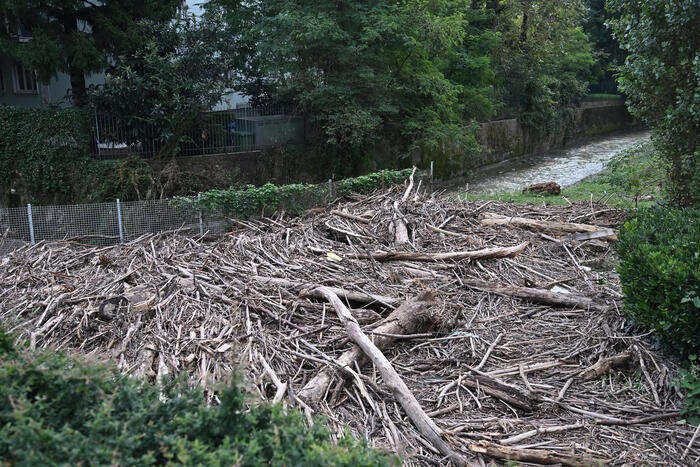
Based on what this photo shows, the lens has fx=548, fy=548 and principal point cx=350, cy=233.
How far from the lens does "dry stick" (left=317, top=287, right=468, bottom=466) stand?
16.3 feet

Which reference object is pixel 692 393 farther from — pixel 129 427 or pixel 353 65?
pixel 353 65

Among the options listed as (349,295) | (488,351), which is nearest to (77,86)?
(349,295)

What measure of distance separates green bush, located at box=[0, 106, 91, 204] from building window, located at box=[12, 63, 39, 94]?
7888 millimetres

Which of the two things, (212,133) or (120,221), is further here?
(212,133)

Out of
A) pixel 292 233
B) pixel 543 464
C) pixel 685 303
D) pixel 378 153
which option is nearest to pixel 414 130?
pixel 378 153

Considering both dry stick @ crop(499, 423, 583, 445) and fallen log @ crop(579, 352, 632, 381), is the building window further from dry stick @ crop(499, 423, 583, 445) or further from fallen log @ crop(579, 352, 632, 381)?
dry stick @ crop(499, 423, 583, 445)

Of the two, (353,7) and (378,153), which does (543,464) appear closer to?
(353,7)

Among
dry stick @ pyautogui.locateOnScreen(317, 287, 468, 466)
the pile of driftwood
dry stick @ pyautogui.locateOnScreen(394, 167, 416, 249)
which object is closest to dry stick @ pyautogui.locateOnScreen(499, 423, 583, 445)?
the pile of driftwood

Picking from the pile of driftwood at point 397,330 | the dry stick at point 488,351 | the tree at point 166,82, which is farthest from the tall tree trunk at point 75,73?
the dry stick at point 488,351

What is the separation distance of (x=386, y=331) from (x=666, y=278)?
10.3ft

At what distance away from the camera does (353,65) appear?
1844 centimetres

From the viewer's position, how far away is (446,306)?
7680 mm

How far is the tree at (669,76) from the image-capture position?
8.33 metres

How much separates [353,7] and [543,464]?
53.0ft
